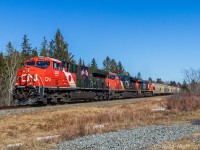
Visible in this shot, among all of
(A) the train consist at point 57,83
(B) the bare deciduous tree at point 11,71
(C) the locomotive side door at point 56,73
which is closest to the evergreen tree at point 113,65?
(B) the bare deciduous tree at point 11,71

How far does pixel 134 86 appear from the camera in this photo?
4825 centimetres

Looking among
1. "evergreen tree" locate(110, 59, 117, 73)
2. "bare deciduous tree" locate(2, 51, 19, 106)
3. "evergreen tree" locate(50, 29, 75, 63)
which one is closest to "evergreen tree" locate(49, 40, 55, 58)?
"evergreen tree" locate(50, 29, 75, 63)

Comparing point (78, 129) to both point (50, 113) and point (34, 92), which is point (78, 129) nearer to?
point (50, 113)

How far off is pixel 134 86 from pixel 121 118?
3177 cm

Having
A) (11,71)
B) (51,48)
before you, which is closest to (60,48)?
(51,48)

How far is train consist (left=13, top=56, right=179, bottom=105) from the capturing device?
853 inches

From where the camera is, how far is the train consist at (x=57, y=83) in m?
21.7

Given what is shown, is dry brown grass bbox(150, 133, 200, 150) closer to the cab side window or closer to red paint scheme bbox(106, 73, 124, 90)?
the cab side window

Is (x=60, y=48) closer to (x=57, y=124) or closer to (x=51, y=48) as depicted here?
(x=51, y=48)

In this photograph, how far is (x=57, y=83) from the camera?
2405 centimetres

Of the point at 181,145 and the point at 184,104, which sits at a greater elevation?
the point at 184,104

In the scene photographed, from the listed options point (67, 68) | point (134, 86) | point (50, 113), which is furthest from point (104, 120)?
point (134, 86)

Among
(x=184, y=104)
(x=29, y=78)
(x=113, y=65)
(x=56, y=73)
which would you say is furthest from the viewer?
(x=113, y=65)

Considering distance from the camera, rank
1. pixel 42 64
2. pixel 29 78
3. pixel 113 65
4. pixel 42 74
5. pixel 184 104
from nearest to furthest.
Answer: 1. pixel 29 78
2. pixel 42 74
3. pixel 184 104
4. pixel 42 64
5. pixel 113 65
